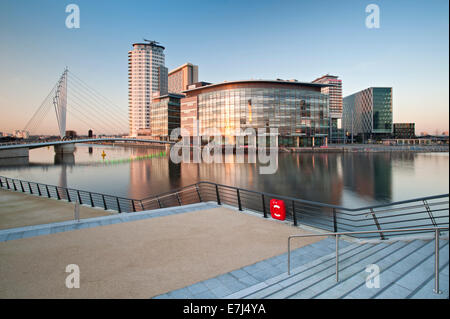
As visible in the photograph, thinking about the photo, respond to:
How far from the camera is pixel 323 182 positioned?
105 ft

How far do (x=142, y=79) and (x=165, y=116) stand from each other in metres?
51.4

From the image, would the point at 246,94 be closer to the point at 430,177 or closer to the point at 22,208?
the point at 430,177

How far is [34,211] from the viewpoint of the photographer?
41.9 feet

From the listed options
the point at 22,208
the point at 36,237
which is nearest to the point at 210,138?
the point at 22,208

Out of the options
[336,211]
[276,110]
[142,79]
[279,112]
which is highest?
[142,79]

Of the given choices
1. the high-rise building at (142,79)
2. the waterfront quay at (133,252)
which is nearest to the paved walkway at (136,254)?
the waterfront quay at (133,252)

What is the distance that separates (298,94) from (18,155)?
280 ft

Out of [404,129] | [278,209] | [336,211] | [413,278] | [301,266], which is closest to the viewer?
[413,278]

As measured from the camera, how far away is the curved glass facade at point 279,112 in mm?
87375

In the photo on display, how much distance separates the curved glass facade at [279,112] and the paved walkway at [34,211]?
7605 centimetres

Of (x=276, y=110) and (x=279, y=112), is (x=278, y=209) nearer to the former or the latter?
(x=276, y=110)

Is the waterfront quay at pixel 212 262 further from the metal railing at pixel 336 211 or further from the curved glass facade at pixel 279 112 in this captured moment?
the curved glass facade at pixel 279 112

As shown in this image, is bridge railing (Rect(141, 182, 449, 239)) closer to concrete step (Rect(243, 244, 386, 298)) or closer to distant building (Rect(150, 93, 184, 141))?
concrete step (Rect(243, 244, 386, 298))

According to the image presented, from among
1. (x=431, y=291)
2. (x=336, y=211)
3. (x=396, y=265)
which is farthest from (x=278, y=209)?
(x=336, y=211)
